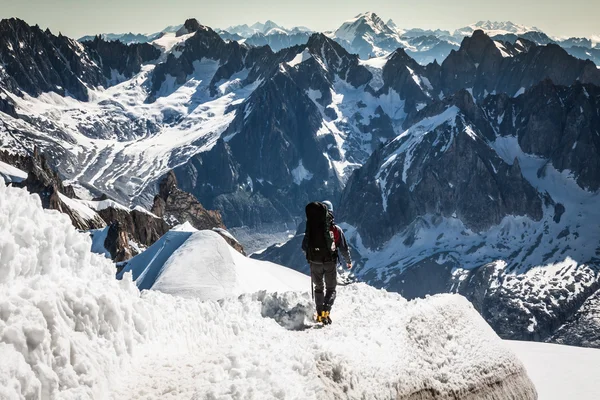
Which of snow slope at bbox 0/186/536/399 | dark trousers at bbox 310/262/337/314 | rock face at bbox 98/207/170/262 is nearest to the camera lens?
snow slope at bbox 0/186/536/399

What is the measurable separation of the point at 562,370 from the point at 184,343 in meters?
12.7

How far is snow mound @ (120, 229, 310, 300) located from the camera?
38688 mm

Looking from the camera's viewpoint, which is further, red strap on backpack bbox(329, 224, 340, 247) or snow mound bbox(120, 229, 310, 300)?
snow mound bbox(120, 229, 310, 300)

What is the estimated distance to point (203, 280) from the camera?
40.2 m

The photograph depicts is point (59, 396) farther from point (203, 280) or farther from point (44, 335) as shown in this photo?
point (203, 280)

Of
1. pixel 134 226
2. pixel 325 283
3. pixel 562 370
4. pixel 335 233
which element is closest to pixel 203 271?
pixel 335 233

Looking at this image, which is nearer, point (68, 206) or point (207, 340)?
point (207, 340)

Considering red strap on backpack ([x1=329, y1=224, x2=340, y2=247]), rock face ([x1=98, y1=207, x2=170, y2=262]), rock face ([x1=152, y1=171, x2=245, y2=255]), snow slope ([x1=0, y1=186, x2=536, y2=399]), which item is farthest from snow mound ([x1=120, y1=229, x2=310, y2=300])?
rock face ([x1=152, y1=171, x2=245, y2=255])

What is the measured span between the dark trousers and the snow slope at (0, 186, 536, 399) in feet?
2.79

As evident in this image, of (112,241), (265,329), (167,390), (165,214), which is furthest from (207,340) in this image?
(165,214)

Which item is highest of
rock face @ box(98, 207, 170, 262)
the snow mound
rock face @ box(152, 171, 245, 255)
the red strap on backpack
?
rock face @ box(152, 171, 245, 255)

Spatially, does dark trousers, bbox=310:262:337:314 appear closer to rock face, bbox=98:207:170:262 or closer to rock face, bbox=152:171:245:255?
rock face, bbox=98:207:170:262

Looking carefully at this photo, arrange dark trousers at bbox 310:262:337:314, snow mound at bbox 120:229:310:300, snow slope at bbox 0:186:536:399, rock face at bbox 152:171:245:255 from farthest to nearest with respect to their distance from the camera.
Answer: rock face at bbox 152:171:245:255, snow mound at bbox 120:229:310:300, dark trousers at bbox 310:262:337:314, snow slope at bbox 0:186:536:399

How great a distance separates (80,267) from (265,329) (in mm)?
4325
